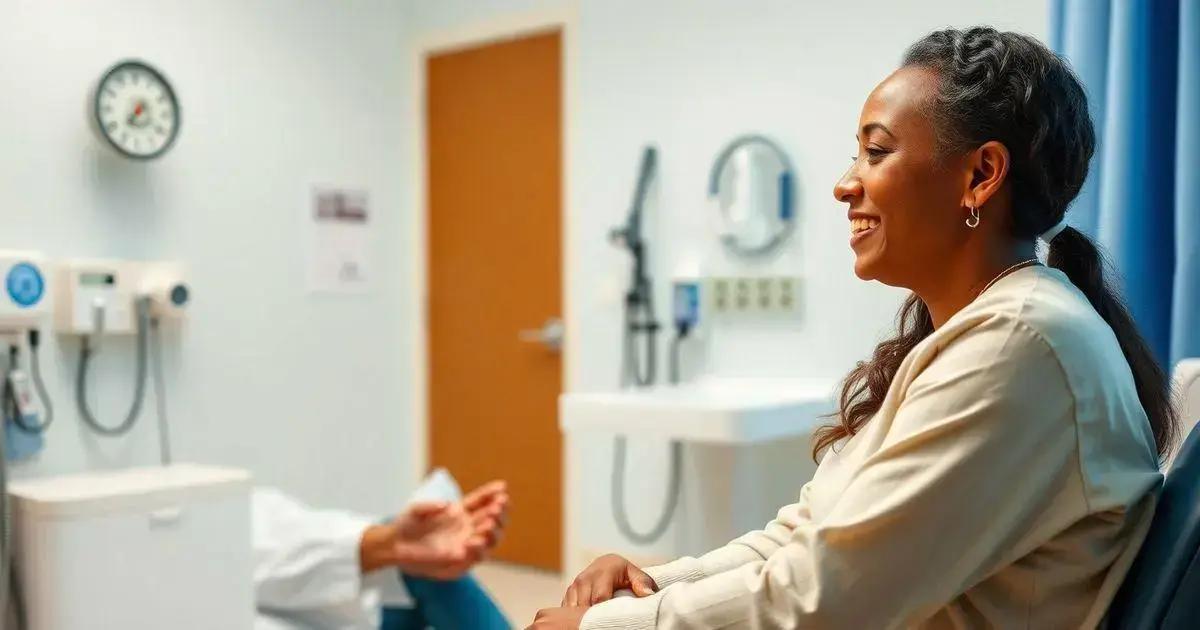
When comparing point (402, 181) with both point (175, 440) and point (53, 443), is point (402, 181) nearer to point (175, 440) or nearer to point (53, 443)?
point (175, 440)

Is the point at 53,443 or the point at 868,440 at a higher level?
the point at 868,440

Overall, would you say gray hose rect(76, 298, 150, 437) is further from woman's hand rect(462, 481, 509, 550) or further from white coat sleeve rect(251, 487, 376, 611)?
woman's hand rect(462, 481, 509, 550)

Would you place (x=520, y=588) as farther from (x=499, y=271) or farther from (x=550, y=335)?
(x=499, y=271)

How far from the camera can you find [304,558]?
94.8 inches

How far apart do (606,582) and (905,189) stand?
522 mm

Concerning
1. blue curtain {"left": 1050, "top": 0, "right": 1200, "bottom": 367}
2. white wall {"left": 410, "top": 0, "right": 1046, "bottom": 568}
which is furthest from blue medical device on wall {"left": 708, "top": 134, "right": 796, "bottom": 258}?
blue curtain {"left": 1050, "top": 0, "right": 1200, "bottom": 367}

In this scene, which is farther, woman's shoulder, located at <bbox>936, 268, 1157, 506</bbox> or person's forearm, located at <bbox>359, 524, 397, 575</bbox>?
person's forearm, located at <bbox>359, 524, 397, 575</bbox>

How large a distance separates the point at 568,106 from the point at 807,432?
139 centimetres

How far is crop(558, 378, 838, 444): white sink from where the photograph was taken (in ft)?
8.30

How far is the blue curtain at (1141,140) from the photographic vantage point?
2145mm

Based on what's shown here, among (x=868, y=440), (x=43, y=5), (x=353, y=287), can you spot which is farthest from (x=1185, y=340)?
(x=43, y=5)

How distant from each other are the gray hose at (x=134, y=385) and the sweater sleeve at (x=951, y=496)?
8.24 ft

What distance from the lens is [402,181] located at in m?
3.91

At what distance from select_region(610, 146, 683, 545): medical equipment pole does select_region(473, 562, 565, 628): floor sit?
0.33 m
